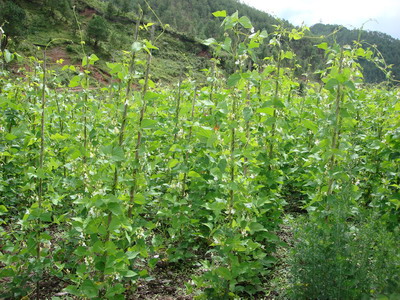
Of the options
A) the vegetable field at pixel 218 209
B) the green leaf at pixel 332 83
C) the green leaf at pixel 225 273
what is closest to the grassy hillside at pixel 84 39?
the vegetable field at pixel 218 209

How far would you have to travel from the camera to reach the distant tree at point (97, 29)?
39.4m

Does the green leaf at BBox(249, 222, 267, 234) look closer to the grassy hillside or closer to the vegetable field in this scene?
the vegetable field

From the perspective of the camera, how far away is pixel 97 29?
130ft

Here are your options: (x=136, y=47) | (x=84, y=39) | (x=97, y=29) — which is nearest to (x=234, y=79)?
(x=136, y=47)

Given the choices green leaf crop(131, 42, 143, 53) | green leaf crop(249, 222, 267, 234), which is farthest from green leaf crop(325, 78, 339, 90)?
green leaf crop(131, 42, 143, 53)

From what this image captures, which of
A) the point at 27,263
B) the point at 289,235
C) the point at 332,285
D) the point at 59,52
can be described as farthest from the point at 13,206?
the point at 59,52

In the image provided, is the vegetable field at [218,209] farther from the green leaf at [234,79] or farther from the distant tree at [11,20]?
the distant tree at [11,20]

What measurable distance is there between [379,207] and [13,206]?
405 cm

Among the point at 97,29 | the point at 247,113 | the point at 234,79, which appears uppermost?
the point at 97,29

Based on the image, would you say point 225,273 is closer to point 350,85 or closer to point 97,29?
point 350,85

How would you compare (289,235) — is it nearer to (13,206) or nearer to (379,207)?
(379,207)

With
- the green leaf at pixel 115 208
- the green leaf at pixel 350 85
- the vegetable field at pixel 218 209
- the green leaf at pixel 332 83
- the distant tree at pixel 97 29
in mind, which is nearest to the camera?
the green leaf at pixel 115 208

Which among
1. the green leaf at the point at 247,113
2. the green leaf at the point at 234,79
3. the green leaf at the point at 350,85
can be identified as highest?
the green leaf at the point at 350,85

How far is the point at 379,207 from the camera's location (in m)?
2.84
